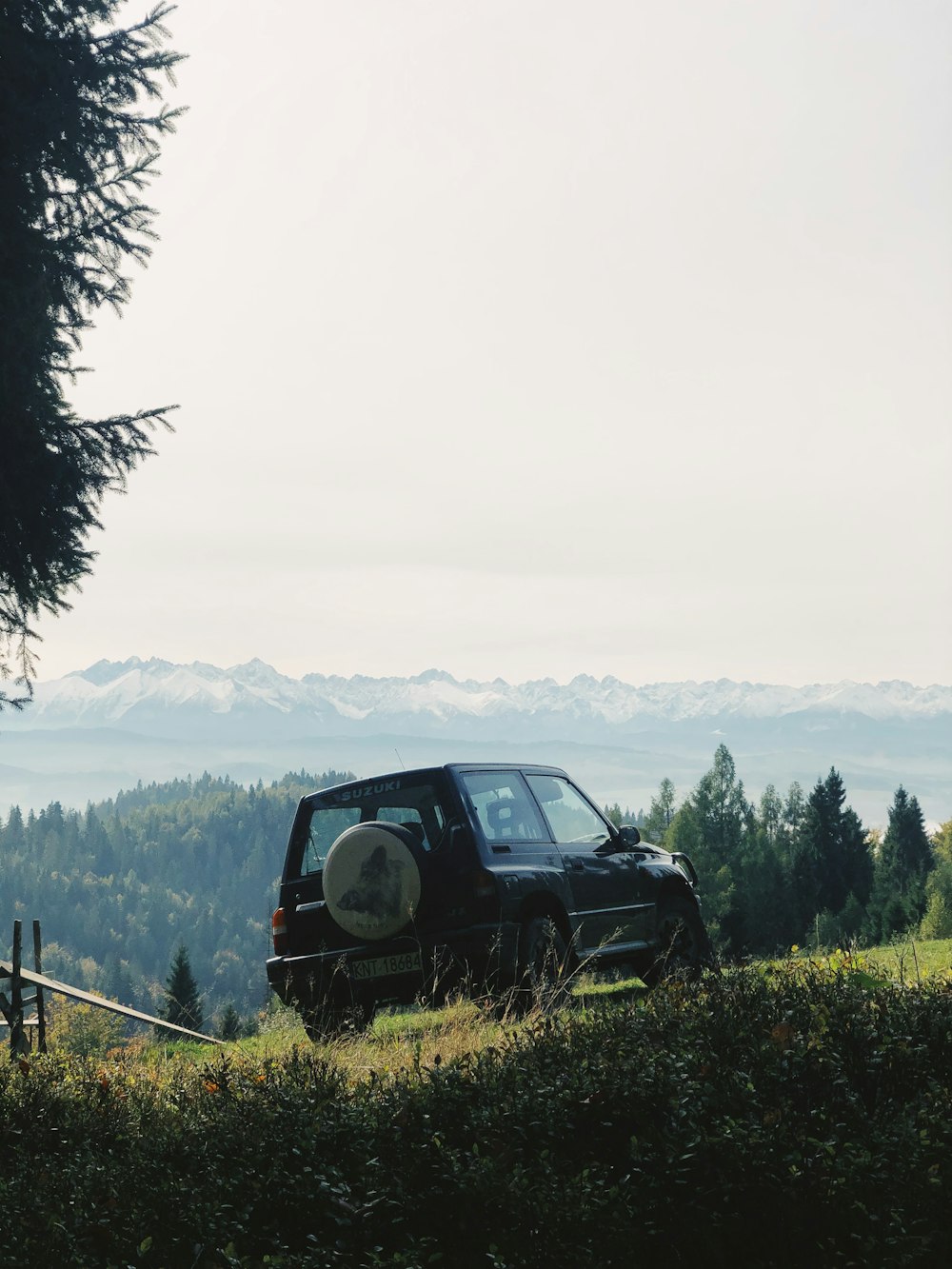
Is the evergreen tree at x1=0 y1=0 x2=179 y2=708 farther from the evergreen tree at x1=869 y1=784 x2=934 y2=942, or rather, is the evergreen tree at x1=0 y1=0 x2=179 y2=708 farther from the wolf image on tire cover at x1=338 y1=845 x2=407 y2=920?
the evergreen tree at x1=869 y1=784 x2=934 y2=942

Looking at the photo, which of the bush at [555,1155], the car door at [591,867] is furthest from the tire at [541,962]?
the bush at [555,1155]

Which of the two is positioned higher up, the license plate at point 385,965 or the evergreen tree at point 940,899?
the license plate at point 385,965

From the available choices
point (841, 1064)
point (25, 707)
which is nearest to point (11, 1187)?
point (841, 1064)

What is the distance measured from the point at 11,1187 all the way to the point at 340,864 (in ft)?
12.7

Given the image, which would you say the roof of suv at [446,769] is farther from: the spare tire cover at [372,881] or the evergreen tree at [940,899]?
the evergreen tree at [940,899]

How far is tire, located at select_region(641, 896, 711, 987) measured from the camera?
33.7ft

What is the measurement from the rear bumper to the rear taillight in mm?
72

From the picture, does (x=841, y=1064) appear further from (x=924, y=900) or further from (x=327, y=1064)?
(x=924, y=900)

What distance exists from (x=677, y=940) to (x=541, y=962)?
8.25 ft

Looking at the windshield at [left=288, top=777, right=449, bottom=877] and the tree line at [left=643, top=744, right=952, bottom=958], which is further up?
the windshield at [left=288, top=777, right=449, bottom=877]

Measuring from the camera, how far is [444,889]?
8266 mm

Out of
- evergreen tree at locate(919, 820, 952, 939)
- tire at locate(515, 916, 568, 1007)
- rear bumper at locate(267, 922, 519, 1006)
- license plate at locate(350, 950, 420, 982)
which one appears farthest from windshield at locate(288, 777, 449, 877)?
evergreen tree at locate(919, 820, 952, 939)

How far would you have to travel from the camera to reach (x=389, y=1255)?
3893mm

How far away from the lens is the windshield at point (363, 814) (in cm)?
862
